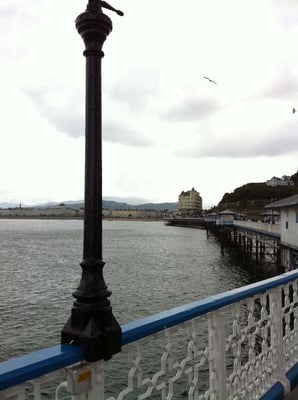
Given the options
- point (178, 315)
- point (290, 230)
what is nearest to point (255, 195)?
point (290, 230)

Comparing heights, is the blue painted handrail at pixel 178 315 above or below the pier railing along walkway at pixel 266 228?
above

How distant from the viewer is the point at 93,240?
2.33 m

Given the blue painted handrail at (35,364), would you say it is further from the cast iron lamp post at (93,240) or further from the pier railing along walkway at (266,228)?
the pier railing along walkway at (266,228)

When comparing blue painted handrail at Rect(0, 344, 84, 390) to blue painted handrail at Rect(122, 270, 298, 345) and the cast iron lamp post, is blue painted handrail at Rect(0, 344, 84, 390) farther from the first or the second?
blue painted handrail at Rect(122, 270, 298, 345)

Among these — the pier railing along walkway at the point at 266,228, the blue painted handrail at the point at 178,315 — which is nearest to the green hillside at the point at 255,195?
the pier railing along walkway at the point at 266,228

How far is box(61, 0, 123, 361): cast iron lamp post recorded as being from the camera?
212cm

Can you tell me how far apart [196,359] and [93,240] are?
147cm

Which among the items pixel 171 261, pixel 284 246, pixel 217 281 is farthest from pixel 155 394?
pixel 171 261

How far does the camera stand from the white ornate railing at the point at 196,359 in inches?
72.2

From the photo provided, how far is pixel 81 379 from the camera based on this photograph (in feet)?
6.64

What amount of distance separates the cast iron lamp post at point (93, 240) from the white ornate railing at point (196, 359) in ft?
0.33

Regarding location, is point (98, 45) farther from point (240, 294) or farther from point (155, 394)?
point (155, 394)

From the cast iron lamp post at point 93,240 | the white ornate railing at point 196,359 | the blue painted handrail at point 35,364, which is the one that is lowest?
the white ornate railing at point 196,359

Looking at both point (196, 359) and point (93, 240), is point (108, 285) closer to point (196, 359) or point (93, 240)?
point (196, 359)
